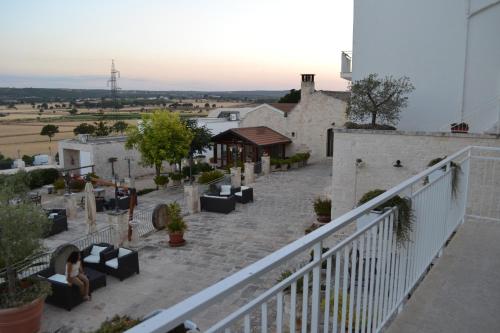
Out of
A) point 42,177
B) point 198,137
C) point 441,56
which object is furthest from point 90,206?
point 42,177

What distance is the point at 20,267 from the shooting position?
8.77 m

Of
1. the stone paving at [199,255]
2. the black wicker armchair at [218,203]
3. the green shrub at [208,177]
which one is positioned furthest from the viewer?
the green shrub at [208,177]

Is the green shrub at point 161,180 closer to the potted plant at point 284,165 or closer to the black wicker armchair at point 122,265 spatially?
the potted plant at point 284,165

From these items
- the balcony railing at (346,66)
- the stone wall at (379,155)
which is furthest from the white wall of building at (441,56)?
the stone wall at (379,155)

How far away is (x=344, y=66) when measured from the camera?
1956cm

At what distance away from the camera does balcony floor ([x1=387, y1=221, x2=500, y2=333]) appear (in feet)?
10.7

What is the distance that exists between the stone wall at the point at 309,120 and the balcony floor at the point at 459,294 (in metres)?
27.3

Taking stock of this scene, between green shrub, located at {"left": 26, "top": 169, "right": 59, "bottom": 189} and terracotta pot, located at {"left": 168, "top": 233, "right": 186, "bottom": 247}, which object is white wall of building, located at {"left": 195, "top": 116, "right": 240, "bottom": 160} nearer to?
green shrub, located at {"left": 26, "top": 169, "right": 59, "bottom": 189}

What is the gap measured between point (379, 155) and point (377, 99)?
2454 millimetres

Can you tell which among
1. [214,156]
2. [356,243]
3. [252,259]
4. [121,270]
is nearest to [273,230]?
[252,259]

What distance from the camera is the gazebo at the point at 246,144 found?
31188mm

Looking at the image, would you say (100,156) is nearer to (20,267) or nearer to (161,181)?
(161,181)

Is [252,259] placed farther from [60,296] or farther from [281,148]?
[281,148]

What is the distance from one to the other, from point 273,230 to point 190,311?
14540 millimetres
